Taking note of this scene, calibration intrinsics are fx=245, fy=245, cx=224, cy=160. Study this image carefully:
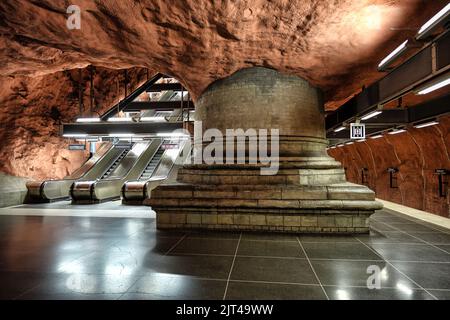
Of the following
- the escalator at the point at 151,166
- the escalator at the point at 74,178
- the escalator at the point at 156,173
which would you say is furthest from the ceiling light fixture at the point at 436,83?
the escalator at the point at 74,178

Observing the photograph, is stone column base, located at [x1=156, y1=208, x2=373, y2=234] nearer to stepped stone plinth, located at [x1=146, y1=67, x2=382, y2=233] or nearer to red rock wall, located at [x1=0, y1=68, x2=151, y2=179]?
stepped stone plinth, located at [x1=146, y1=67, x2=382, y2=233]

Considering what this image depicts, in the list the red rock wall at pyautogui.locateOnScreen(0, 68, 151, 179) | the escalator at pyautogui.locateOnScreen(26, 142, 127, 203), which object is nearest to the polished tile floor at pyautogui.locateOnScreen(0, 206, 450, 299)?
the escalator at pyautogui.locateOnScreen(26, 142, 127, 203)

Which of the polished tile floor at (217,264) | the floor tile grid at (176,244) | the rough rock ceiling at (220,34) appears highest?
the rough rock ceiling at (220,34)

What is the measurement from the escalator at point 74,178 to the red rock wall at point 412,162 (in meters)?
12.3

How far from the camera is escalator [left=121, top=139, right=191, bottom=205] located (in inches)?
340

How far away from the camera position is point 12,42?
18.8ft

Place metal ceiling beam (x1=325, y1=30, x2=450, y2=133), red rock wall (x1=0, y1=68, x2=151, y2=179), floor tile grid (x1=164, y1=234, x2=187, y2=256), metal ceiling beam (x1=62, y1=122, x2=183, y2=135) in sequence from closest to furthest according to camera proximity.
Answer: metal ceiling beam (x1=325, y1=30, x2=450, y2=133) < floor tile grid (x1=164, y1=234, x2=187, y2=256) < red rock wall (x1=0, y1=68, x2=151, y2=179) < metal ceiling beam (x1=62, y1=122, x2=183, y2=135)

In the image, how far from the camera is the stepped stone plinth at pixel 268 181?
4.66 metres

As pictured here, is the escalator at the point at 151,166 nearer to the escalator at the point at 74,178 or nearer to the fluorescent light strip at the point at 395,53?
the escalator at the point at 74,178

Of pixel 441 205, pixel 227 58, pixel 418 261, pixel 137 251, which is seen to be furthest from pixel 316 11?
pixel 441 205

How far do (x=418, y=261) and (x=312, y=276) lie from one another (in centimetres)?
167

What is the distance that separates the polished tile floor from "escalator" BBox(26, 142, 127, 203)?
4.87 metres

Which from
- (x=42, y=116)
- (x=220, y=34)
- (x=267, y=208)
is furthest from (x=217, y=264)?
(x=42, y=116)
